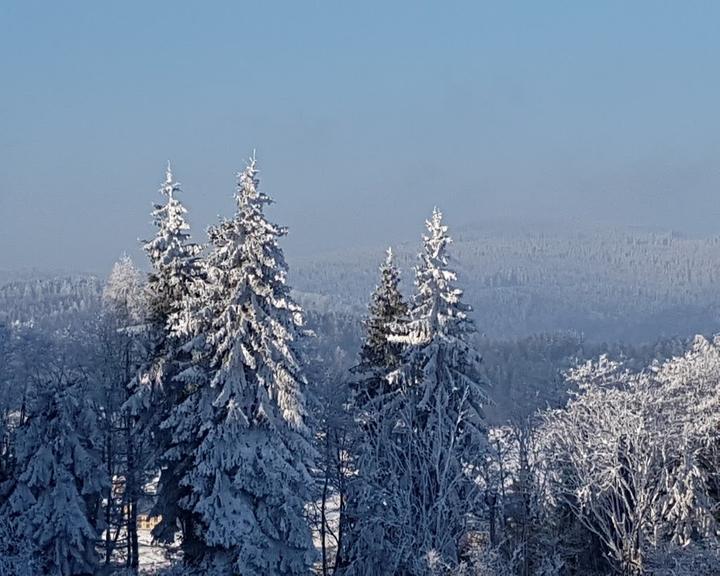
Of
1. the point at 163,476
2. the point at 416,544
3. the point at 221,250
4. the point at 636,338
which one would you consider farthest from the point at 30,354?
the point at 636,338

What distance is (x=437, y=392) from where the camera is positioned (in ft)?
80.2

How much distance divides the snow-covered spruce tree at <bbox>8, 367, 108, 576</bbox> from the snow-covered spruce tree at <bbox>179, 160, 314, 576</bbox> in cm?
462

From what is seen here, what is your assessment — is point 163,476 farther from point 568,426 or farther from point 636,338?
point 636,338

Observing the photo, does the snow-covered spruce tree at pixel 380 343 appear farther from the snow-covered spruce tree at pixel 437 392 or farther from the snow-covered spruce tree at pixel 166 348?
the snow-covered spruce tree at pixel 166 348

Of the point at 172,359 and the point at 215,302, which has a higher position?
the point at 215,302

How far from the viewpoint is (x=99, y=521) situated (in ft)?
88.0

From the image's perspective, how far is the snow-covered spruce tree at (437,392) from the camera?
78.7 feet

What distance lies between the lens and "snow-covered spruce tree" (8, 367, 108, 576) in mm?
24516

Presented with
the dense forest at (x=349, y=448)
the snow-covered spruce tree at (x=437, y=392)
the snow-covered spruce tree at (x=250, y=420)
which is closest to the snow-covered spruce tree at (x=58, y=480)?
the dense forest at (x=349, y=448)

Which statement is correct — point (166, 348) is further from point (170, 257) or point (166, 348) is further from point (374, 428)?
point (374, 428)

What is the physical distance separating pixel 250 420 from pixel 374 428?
5.01 m

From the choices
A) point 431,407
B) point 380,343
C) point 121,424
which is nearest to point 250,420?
point 431,407

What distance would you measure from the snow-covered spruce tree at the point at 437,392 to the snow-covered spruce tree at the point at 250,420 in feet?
11.2

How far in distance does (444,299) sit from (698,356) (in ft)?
27.3
